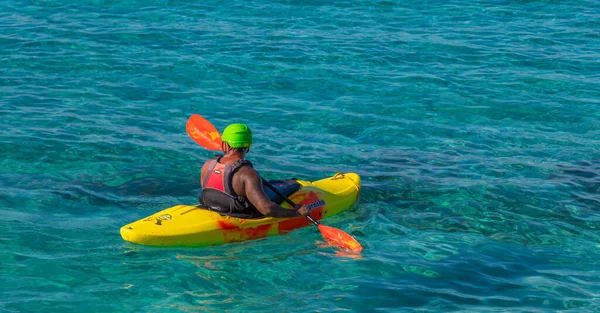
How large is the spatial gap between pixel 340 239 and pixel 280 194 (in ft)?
2.94

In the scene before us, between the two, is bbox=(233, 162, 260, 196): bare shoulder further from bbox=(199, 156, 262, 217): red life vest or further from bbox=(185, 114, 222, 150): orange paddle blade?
bbox=(185, 114, 222, 150): orange paddle blade

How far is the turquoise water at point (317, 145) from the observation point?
7.35 metres

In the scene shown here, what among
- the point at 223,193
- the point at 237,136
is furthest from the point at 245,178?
the point at 237,136

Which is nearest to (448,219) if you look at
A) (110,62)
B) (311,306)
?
(311,306)

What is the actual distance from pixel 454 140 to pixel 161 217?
521 centimetres

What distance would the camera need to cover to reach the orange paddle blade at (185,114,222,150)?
935 centimetres

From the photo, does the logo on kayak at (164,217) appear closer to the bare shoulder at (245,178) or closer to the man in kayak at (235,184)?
the man in kayak at (235,184)

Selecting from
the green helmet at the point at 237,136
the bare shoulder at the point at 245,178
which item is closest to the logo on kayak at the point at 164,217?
the bare shoulder at the point at 245,178

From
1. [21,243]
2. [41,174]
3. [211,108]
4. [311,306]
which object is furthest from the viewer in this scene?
[211,108]

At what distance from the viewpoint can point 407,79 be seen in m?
14.5

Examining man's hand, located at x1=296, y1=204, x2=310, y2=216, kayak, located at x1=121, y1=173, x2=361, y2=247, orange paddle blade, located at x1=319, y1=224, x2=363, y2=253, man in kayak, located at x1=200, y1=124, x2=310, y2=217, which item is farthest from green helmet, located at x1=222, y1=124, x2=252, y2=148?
orange paddle blade, located at x1=319, y1=224, x2=363, y2=253

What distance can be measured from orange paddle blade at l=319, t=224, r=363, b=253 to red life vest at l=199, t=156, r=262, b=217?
28.6 inches

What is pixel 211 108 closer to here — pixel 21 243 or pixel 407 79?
pixel 407 79

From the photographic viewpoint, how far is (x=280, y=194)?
8.76 m
